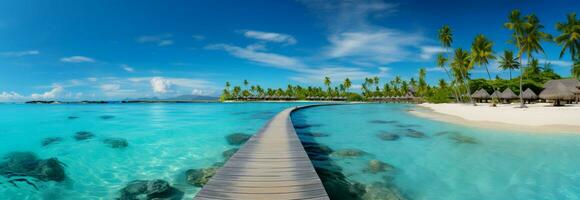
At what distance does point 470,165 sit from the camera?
8492mm

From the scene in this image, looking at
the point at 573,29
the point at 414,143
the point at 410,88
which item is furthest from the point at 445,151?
the point at 410,88

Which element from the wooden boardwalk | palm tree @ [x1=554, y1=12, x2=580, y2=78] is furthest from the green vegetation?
the wooden boardwalk

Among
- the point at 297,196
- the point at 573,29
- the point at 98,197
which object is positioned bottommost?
the point at 98,197

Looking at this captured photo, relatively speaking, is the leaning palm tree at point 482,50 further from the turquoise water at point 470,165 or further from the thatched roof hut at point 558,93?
the turquoise water at point 470,165

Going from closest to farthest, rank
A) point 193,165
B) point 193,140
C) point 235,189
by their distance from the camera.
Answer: point 235,189
point 193,165
point 193,140

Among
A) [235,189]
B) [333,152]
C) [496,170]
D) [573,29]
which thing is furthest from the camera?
[573,29]

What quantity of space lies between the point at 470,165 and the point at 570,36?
3818cm

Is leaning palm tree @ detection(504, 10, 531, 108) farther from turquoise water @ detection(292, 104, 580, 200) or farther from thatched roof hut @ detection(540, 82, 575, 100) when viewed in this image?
turquoise water @ detection(292, 104, 580, 200)

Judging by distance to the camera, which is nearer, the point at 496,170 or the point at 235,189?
the point at 235,189

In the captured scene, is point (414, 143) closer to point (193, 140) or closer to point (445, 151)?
point (445, 151)

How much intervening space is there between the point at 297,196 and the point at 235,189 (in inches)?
38.7

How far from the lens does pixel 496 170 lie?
312 inches

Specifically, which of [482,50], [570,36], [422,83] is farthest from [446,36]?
[422,83]

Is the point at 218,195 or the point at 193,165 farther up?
the point at 218,195
